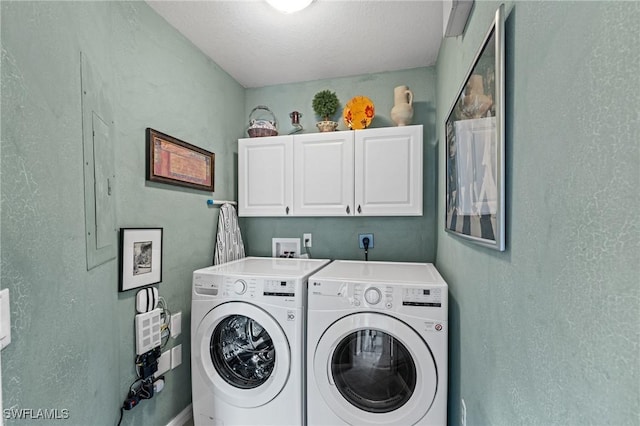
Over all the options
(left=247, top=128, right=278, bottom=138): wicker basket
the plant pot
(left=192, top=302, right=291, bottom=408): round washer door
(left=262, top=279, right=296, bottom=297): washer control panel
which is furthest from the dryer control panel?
(left=247, top=128, right=278, bottom=138): wicker basket

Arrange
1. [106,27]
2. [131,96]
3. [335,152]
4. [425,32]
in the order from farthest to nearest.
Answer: [335,152]
[425,32]
[131,96]
[106,27]

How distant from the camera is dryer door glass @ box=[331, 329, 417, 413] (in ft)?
4.85

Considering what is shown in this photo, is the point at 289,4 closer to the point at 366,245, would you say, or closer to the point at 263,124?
the point at 263,124

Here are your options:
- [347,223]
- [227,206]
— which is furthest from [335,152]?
[227,206]

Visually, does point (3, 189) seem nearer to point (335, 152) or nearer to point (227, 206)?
point (227, 206)

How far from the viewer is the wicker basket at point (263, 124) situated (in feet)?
7.91

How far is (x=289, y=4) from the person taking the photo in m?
1.52

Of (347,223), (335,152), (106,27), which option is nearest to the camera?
(106,27)

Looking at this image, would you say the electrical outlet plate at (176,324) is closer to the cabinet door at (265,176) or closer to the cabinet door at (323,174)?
the cabinet door at (265,176)

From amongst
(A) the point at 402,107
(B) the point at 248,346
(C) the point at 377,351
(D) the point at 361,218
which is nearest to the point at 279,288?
(B) the point at 248,346

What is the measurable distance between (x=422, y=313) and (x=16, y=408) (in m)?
1.52

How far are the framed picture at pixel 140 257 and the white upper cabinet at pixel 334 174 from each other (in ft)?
2.85

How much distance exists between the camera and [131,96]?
4.92 ft

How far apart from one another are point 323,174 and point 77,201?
5.06ft
